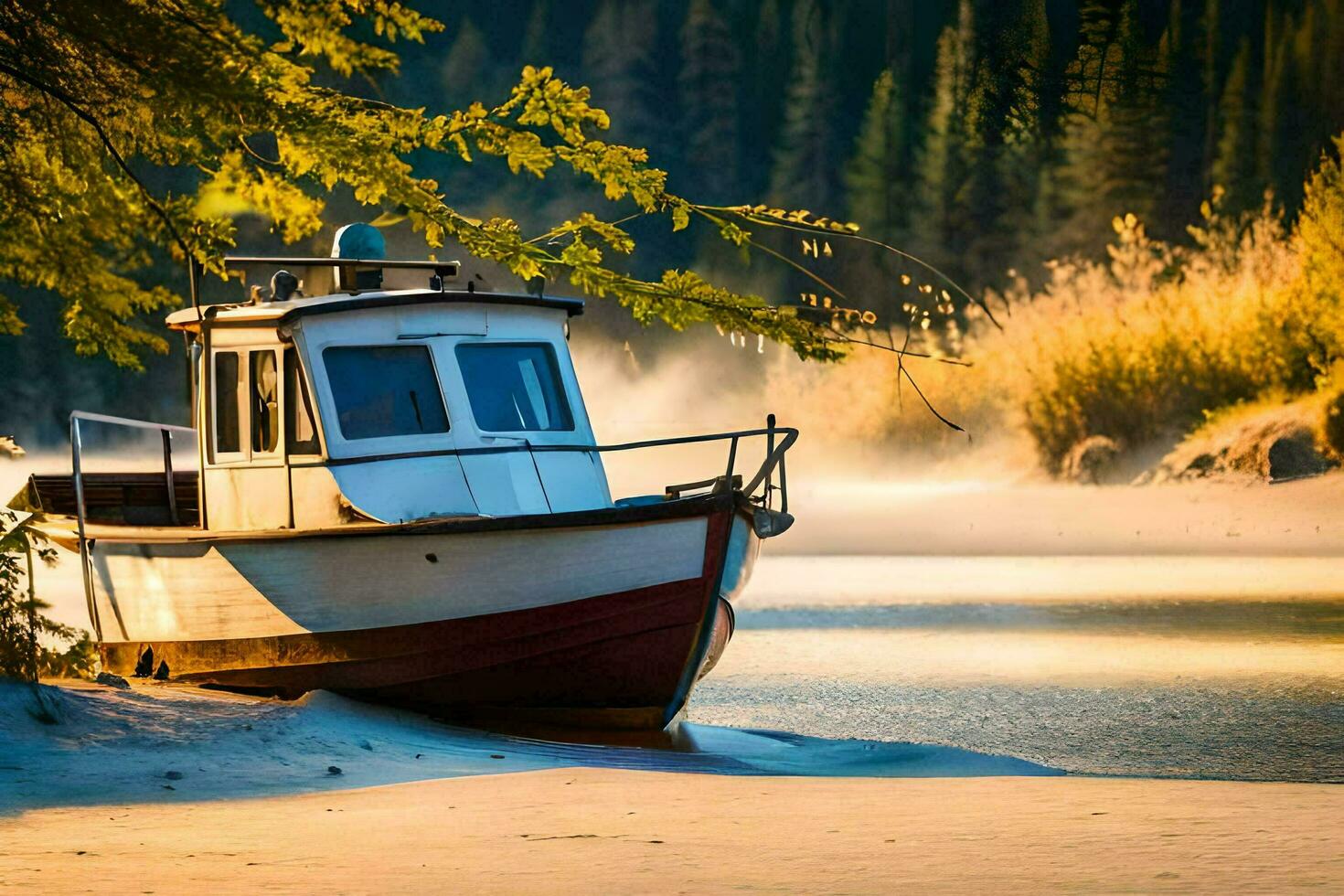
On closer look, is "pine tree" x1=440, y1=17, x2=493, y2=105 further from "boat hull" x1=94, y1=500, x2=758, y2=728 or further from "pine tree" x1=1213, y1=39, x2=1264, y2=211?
"boat hull" x1=94, y1=500, x2=758, y2=728

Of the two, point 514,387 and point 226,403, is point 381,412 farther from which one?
point 226,403

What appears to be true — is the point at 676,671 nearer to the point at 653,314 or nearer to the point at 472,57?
the point at 653,314

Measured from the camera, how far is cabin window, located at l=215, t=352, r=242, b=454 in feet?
46.0

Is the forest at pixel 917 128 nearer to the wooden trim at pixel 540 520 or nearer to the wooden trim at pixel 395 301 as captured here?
the wooden trim at pixel 395 301

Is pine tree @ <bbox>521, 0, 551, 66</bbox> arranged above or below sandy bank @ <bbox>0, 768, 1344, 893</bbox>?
above

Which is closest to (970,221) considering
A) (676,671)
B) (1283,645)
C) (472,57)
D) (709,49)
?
(709,49)

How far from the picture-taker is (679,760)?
11.2 m

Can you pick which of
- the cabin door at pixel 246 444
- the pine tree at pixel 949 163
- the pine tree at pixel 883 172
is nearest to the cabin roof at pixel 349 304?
the cabin door at pixel 246 444

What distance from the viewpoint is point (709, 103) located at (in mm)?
73062

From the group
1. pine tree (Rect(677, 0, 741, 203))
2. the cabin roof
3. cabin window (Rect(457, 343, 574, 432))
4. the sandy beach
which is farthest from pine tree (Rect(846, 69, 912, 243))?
the cabin roof

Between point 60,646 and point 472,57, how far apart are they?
58592mm

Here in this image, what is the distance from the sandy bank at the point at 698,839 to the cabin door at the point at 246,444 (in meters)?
4.74

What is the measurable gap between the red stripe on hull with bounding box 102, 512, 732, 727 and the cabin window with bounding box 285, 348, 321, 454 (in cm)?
128

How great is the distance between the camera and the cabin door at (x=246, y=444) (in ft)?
44.7
